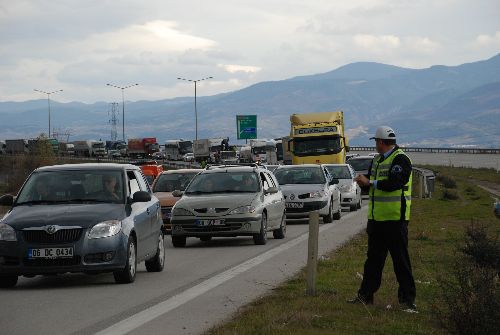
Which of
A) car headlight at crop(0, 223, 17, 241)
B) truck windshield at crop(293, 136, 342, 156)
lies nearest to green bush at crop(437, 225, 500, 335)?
car headlight at crop(0, 223, 17, 241)

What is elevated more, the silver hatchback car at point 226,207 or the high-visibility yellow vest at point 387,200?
the high-visibility yellow vest at point 387,200

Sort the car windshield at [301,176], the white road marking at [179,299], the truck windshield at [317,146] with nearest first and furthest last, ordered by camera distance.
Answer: the white road marking at [179,299] → the car windshield at [301,176] → the truck windshield at [317,146]

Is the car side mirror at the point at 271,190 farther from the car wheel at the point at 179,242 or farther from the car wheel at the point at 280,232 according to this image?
the car wheel at the point at 179,242

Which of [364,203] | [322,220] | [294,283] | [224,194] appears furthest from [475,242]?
[364,203]

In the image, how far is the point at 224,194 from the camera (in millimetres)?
22375

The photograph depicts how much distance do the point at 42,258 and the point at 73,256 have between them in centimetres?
38

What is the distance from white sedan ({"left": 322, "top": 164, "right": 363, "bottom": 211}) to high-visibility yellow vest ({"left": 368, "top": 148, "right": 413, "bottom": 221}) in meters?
25.5

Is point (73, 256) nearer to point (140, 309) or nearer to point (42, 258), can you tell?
point (42, 258)

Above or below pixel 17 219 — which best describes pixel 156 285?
below

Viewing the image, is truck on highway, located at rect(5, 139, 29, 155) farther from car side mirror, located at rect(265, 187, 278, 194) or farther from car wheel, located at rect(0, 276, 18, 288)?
car wheel, located at rect(0, 276, 18, 288)

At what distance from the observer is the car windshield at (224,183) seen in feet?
74.4

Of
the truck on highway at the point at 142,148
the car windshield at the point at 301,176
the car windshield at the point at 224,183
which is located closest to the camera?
the car windshield at the point at 224,183

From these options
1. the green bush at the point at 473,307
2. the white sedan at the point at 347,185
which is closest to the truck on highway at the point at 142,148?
the white sedan at the point at 347,185

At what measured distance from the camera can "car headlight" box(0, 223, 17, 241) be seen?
1365 centimetres
